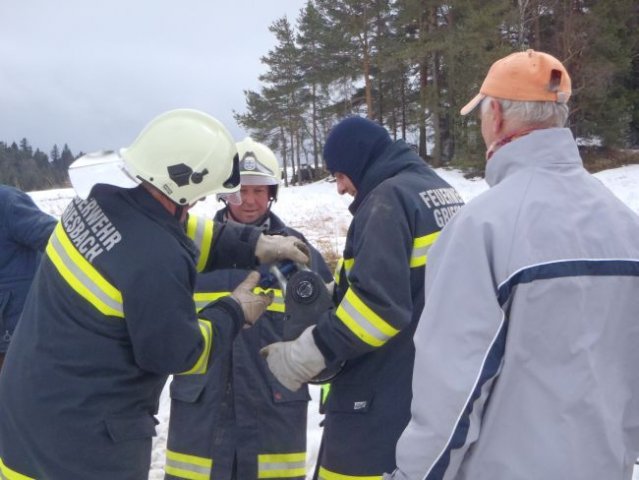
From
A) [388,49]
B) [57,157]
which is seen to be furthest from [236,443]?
[57,157]

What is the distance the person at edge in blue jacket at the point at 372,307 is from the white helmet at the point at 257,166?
2.87 feet

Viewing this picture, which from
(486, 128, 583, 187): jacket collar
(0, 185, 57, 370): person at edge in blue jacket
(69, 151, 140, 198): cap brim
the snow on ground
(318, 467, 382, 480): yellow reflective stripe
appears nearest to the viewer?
(486, 128, 583, 187): jacket collar

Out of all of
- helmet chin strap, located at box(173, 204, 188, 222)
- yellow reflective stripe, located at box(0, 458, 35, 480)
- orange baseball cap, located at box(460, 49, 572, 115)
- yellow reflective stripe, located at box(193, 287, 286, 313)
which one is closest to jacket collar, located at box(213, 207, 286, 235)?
yellow reflective stripe, located at box(193, 287, 286, 313)

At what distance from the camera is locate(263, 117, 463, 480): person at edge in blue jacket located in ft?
6.96

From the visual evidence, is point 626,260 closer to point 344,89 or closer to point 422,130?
point 422,130

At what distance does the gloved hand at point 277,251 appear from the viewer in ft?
9.21

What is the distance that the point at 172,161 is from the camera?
2.13 meters

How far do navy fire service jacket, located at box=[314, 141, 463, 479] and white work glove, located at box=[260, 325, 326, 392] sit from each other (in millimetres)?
41

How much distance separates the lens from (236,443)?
2.85 meters

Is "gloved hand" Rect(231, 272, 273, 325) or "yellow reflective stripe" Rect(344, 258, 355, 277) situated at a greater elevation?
"yellow reflective stripe" Rect(344, 258, 355, 277)

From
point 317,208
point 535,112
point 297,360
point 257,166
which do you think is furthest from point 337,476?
point 317,208

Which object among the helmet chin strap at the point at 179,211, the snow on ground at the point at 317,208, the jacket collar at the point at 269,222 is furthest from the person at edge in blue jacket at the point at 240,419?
the snow on ground at the point at 317,208

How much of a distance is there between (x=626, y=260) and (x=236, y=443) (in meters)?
1.96

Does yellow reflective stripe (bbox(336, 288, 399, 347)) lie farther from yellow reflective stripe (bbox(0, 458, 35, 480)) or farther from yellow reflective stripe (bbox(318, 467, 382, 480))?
yellow reflective stripe (bbox(0, 458, 35, 480))
